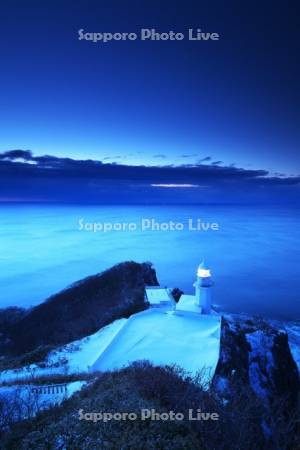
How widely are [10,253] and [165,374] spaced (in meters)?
51.5

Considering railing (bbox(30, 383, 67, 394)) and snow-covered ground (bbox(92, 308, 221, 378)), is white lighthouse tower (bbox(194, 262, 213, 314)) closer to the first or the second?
snow-covered ground (bbox(92, 308, 221, 378))

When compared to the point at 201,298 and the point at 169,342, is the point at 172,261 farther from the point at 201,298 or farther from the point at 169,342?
the point at 169,342

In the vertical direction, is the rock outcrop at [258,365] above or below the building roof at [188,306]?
above

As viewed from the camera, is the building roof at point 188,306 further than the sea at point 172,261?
No

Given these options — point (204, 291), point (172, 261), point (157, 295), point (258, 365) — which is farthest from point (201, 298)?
point (172, 261)

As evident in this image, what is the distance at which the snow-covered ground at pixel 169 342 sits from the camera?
1198cm

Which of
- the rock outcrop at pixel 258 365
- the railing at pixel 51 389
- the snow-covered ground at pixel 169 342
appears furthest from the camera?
the snow-covered ground at pixel 169 342

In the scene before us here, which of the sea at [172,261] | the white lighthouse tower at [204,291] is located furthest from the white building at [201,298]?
the sea at [172,261]

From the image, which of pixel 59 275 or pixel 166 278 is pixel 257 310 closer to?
pixel 166 278

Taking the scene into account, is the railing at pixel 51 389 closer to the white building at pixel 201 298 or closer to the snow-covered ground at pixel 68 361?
the snow-covered ground at pixel 68 361

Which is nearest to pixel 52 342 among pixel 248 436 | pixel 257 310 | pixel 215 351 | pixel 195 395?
pixel 215 351

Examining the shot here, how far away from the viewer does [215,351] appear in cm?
1223

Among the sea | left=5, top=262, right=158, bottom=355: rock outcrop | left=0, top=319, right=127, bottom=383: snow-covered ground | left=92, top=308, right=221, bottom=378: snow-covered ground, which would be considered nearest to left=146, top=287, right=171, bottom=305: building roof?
left=5, top=262, right=158, bottom=355: rock outcrop

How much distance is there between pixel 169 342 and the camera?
44.0 feet
